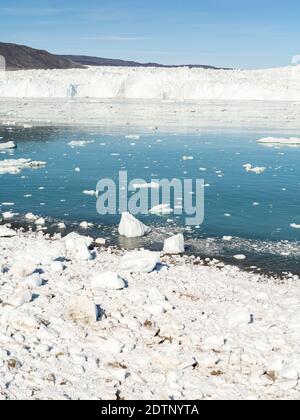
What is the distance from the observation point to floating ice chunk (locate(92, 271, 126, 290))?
8281 millimetres

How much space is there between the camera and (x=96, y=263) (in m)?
9.74

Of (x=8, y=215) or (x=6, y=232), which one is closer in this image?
(x=6, y=232)

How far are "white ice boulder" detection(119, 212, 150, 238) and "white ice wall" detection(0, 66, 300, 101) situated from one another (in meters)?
59.0

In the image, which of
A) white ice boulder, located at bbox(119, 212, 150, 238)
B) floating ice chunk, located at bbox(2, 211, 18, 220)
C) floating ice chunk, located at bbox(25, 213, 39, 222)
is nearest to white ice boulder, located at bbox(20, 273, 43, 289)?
white ice boulder, located at bbox(119, 212, 150, 238)

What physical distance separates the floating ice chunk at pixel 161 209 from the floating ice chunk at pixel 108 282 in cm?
538

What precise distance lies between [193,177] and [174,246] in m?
8.03

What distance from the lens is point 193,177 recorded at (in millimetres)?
18328

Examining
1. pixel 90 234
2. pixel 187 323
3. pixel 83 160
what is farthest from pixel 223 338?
pixel 83 160

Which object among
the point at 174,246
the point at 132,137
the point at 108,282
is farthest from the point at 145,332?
the point at 132,137

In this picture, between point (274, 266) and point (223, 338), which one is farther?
point (274, 266)

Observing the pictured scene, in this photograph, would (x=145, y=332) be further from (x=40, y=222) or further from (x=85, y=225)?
(x=40, y=222)

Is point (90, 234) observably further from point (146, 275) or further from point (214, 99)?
point (214, 99)

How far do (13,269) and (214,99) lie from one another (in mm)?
64474

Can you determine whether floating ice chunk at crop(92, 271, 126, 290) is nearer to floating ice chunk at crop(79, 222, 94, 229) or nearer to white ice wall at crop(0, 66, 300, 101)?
floating ice chunk at crop(79, 222, 94, 229)
